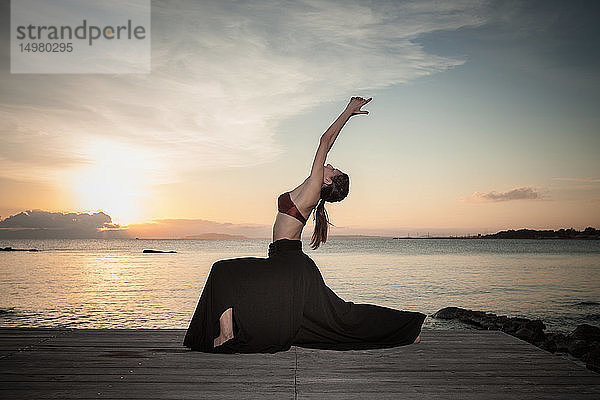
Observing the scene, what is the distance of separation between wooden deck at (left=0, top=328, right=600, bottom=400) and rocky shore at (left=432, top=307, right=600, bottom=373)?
506 cm

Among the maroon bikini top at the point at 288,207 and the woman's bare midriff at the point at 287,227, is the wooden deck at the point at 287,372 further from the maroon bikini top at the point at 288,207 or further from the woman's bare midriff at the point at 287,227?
the maroon bikini top at the point at 288,207

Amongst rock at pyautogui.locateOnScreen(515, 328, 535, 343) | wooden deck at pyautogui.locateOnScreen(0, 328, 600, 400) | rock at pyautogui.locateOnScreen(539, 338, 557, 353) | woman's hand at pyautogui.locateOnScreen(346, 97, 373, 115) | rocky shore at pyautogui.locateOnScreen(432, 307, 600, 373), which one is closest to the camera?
wooden deck at pyautogui.locateOnScreen(0, 328, 600, 400)

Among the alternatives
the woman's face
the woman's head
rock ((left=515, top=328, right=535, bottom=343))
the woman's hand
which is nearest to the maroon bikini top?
the woman's head

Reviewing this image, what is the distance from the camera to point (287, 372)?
375cm

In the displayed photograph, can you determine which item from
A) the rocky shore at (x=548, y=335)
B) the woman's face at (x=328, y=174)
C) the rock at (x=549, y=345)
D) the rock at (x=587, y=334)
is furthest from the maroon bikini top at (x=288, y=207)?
the rock at (x=587, y=334)

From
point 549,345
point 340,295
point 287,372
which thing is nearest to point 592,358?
point 549,345

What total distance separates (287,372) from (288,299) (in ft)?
2.17

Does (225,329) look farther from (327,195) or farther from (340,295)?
(340,295)

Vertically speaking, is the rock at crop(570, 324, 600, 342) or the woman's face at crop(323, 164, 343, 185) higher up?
the woman's face at crop(323, 164, 343, 185)

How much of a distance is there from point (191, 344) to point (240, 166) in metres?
20.1

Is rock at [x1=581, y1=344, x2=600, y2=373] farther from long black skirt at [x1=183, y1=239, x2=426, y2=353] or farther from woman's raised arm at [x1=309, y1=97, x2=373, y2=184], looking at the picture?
woman's raised arm at [x1=309, y1=97, x2=373, y2=184]

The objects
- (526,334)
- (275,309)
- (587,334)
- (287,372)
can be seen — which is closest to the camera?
(287,372)

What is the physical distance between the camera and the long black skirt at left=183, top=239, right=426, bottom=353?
420 cm

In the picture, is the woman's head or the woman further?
the woman's head
